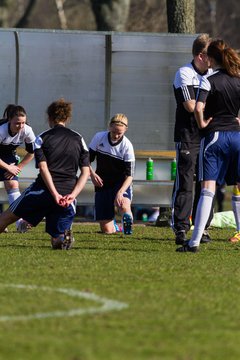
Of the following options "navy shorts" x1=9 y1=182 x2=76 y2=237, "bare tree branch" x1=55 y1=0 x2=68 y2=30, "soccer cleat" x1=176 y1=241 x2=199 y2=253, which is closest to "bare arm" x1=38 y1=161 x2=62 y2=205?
"navy shorts" x1=9 y1=182 x2=76 y2=237

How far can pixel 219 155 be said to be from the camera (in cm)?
1078

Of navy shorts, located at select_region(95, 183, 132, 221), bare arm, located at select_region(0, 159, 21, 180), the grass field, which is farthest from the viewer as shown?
navy shorts, located at select_region(95, 183, 132, 221)

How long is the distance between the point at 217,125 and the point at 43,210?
6.75 feet

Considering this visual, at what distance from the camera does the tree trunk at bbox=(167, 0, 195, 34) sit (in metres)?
18.8

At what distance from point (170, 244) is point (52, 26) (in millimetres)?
41740

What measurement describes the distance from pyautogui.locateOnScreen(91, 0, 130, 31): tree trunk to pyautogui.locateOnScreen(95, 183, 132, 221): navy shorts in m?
15.0

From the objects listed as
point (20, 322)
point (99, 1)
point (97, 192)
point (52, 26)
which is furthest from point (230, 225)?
point (52, 26)

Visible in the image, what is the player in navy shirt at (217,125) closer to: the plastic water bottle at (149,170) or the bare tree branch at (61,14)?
the plastic water bottle at (149,170)

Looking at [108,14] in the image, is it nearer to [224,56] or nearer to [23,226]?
[23,226]

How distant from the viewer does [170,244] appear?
12.2 metres

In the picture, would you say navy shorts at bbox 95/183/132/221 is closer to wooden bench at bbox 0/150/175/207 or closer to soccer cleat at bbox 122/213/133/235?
soccer cleat at bbox 122/213/133/235

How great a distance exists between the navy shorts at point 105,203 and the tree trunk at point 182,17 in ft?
18.8

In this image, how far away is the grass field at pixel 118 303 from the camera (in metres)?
5.80

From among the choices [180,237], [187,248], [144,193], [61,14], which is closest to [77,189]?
[187,248]
